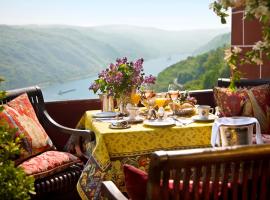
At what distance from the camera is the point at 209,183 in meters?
1.49

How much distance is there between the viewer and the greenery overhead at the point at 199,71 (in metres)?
5.04

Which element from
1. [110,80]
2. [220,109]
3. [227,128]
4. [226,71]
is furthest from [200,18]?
[227,128]

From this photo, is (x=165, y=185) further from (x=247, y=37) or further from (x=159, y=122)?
(x=247, y=37)

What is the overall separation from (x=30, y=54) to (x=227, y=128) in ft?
8.37

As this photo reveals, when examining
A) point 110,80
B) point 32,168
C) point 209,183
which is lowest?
point 32,168

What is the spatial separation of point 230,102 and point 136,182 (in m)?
2.38

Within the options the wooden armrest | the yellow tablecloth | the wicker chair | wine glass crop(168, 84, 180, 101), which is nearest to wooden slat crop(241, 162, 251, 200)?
the wooden armrest

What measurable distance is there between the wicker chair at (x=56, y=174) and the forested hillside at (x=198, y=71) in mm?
1597

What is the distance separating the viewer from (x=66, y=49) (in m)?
4.63

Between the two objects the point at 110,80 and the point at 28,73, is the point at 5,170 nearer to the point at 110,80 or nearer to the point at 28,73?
the point at 110,80

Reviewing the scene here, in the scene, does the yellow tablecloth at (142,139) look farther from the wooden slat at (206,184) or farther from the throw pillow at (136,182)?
the wooden slat at (206,184)

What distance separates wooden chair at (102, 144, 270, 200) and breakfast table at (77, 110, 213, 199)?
121 cm

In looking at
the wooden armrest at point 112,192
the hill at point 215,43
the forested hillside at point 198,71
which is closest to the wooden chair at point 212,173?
the wooden armrest at point 112,192

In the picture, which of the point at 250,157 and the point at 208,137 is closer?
the point at 250,157
